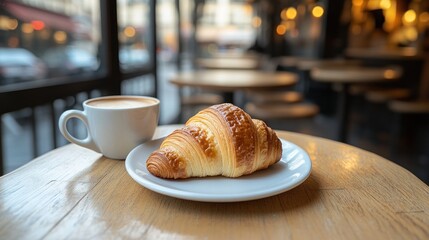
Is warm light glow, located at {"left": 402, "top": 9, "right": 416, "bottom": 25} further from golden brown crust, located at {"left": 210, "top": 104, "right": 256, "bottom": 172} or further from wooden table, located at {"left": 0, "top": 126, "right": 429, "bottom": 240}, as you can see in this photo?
golden brown crust, located at {"left": 210, "top": 104, "right": 256, "bottom": 172}

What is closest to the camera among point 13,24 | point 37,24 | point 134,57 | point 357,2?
point 13,24

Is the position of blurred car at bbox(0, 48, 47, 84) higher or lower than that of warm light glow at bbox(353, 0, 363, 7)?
lower

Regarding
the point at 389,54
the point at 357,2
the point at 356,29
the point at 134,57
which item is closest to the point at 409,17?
the point at 356,29

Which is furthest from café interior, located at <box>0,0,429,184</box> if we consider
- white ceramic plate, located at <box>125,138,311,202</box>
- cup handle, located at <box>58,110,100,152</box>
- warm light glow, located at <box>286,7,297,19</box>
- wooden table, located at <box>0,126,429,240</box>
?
white ceramic plate, located at <box>125,138,311,202</box>

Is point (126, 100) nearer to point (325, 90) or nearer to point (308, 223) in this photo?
point (308, 223)

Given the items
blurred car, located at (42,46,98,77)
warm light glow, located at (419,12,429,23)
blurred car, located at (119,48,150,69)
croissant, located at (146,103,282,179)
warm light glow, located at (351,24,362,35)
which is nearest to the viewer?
croissant, located at (146,103,282,179)

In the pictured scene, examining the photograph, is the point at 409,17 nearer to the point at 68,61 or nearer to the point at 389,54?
the point at 389,54
